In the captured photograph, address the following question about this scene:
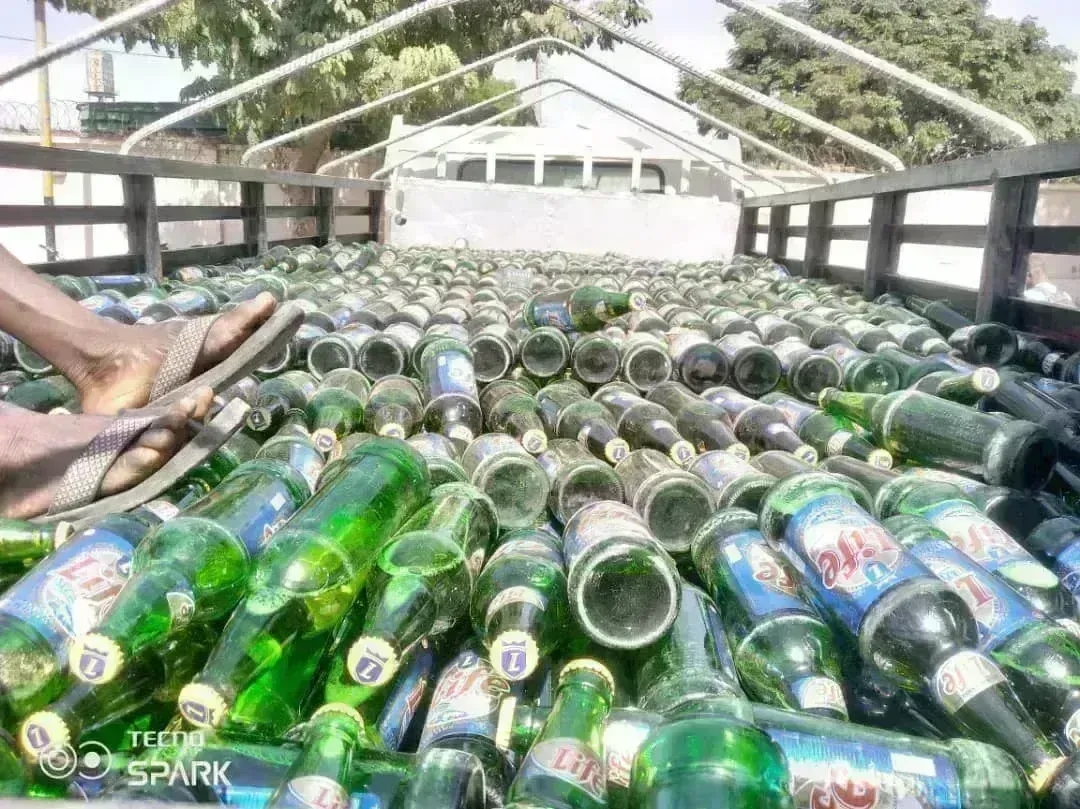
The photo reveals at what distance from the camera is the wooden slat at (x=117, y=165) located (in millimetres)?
3088

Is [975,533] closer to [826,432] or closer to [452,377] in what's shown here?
[826,432]

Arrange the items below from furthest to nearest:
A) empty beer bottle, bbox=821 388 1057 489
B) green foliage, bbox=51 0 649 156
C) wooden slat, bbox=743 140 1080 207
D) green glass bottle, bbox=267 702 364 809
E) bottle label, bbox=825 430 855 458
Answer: green foliage, bbox=51 0 649 156
wooden slat, bbox=743 140 1080 207
bottle label, bbox=825 430 855 458
empty beer bottle, bbox=821 388 1057 489
green glass bottle, bbox=267 702 364 809

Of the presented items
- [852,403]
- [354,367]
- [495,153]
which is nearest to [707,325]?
[852,403]

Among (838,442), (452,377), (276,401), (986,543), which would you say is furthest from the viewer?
(452,377)

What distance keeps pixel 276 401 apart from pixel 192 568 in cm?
97

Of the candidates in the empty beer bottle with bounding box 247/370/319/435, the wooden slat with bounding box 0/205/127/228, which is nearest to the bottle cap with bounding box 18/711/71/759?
the empty beer bottle with bounding box 247/370/319/435

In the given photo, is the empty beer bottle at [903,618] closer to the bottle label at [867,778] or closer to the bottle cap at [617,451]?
the bottle label at [867,778]

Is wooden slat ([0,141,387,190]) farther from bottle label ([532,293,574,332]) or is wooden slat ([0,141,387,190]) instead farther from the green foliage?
the green foliage

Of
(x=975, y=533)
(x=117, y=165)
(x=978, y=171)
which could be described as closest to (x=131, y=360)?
(x=975, y=533)

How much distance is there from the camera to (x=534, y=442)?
78.7 inches

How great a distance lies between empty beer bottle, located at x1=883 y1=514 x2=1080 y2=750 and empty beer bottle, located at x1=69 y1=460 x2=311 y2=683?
1.10 m

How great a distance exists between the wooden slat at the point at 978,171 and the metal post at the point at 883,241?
0.33 ft

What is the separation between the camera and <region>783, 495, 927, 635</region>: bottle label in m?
1.23

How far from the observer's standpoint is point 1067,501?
1818mm
